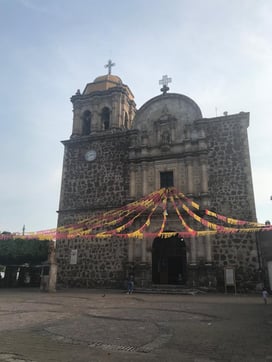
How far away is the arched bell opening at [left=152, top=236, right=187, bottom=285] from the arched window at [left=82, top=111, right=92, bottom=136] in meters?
9.73

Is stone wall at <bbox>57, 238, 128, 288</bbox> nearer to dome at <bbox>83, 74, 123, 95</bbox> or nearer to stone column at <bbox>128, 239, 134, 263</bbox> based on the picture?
stone column at <bbox>128, 239, 134, 263</bbox>

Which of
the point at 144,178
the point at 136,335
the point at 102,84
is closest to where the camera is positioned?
the point at 136,335

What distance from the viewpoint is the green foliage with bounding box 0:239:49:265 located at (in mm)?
24594

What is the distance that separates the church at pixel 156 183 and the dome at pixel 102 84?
4.13ft

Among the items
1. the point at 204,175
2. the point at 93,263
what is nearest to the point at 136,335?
the point at 204,175

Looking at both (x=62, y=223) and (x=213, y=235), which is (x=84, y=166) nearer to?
(x=62, y=223)

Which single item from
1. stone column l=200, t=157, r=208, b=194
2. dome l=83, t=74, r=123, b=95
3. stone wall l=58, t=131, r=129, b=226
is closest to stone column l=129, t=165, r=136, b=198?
stone wall l=58, t=131, r=129, b=226

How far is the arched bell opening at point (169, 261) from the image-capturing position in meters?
17.5

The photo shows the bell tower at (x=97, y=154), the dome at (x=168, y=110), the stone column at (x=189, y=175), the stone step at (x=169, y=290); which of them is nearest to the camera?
the stone step at (x=169, y=290)

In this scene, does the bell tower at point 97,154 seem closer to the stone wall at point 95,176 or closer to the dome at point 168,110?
the stone wall at point 95,176

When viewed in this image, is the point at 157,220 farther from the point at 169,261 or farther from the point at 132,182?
the point at 132,182

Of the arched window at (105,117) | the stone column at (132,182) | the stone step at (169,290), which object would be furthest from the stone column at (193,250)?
the arched window at (105,117)

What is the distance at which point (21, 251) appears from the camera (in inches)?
980

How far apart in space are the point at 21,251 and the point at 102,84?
15.2m
